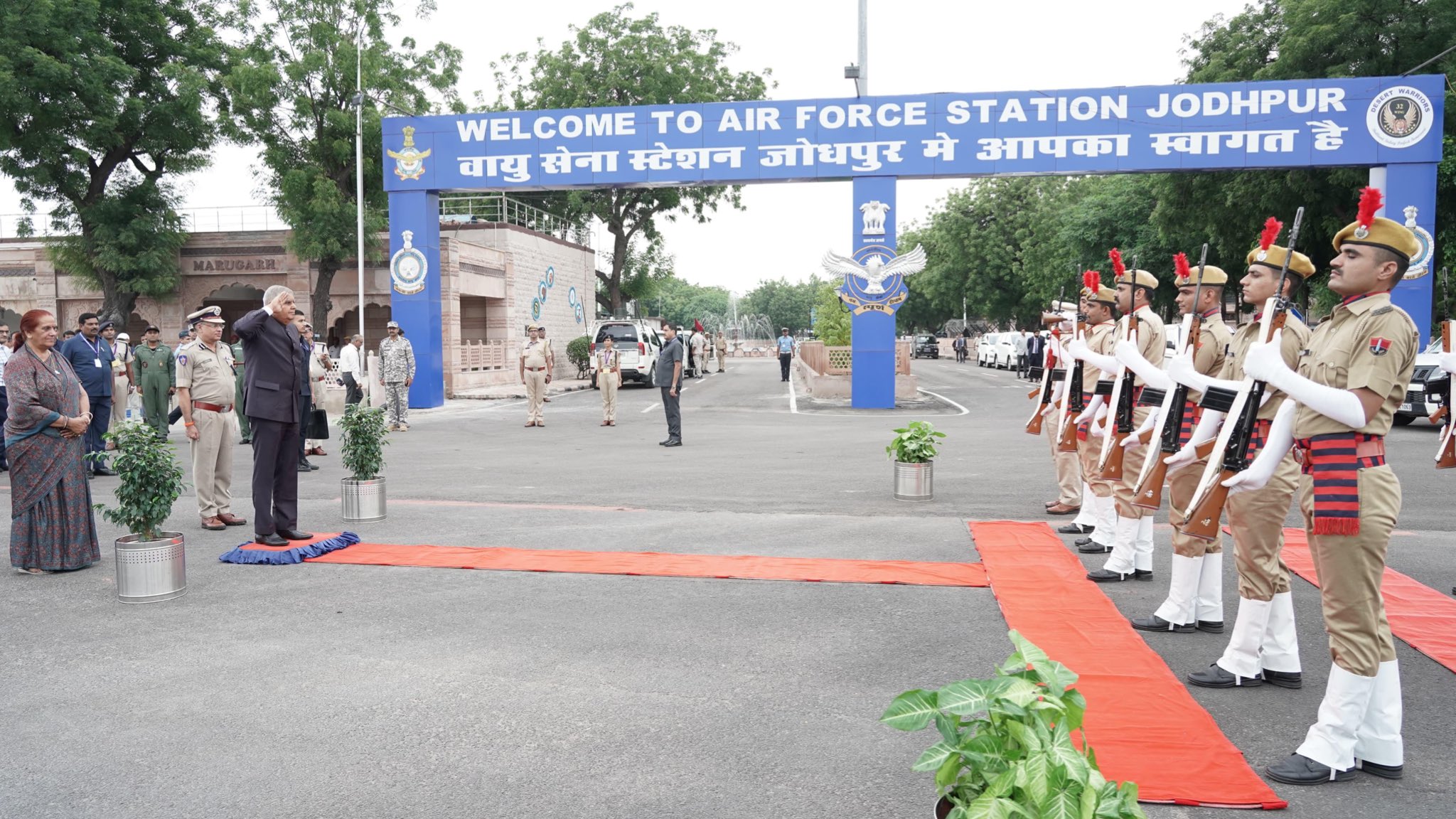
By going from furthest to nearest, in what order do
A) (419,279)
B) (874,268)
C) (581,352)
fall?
(581,352)
(419,279)
(874,268)

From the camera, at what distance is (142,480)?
6223 mm

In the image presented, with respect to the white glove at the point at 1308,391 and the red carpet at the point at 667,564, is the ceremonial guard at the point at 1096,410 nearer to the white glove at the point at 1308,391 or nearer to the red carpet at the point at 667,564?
the red carpet at the point at 667,564

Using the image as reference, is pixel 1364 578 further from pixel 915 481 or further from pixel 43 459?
pixel 43 459

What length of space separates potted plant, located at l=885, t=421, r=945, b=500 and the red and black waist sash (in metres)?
5.99

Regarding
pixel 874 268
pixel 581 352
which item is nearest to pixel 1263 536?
pixel 874 268

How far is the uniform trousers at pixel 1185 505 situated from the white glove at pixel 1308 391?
57.8 inches

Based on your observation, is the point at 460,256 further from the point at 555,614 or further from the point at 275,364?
the point at 555,614

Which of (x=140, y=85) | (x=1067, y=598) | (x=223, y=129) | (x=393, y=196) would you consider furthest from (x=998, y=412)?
(x=140, y=85)

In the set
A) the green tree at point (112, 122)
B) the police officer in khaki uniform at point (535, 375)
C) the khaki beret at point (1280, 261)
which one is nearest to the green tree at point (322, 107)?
the green tree at point (112, 122)

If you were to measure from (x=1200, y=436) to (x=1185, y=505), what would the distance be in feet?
2.27

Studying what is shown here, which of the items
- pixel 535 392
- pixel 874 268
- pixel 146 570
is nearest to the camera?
pixel 146 570

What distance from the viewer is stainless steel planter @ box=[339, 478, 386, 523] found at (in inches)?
342

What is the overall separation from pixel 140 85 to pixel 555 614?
31.0 m

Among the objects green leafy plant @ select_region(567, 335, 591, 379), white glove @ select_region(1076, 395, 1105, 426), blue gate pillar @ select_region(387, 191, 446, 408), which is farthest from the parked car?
green leafy plant @ select_region(567, 335, 591, 379)
